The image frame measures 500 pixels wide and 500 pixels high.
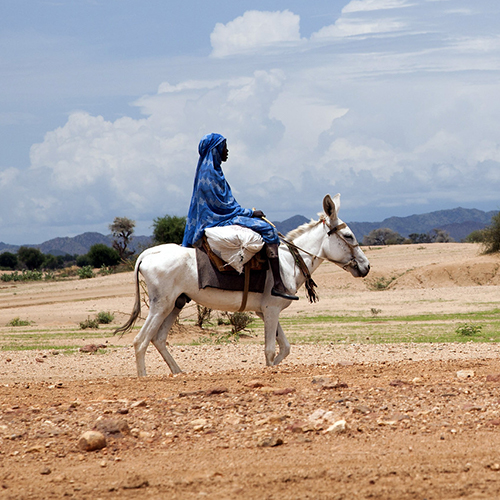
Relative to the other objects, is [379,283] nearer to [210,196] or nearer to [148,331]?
[210,196]

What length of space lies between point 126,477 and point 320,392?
2.66 meters

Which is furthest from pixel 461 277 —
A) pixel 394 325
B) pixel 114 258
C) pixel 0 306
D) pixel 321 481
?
pixel 114 258

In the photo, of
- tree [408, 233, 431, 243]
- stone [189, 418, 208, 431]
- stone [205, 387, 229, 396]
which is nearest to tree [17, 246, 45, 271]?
tree [408, 233, 431, 243]

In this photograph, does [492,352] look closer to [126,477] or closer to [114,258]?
[126,477]

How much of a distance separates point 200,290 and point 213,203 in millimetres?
1307

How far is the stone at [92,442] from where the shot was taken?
19.4 feet

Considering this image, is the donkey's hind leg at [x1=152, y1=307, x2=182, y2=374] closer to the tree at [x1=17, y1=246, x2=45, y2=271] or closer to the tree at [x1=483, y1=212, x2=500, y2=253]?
the tree at [x1=483, y1=212, x2=500, y2=253]

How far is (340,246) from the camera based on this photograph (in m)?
11.2

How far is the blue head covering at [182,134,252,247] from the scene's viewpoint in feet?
34.8

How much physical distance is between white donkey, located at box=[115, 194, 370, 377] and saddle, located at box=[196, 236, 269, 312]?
0.27 ft

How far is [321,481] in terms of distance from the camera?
5047 millimetres

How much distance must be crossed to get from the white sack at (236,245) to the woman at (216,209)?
26 cm

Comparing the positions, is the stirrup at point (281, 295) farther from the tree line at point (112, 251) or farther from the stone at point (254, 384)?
the tree line at point (112, 251)

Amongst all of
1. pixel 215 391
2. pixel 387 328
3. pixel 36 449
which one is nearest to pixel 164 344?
pixel 215 391
